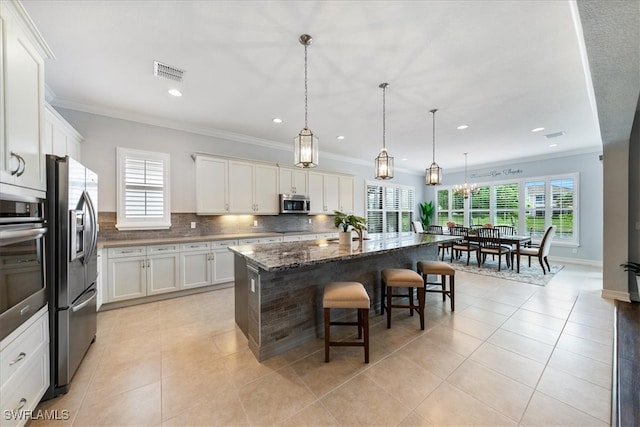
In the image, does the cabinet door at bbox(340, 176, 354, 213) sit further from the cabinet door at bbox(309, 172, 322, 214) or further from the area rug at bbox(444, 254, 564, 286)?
the area rug at bbox(444, 254, 564, 286)

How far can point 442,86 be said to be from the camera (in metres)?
3.04

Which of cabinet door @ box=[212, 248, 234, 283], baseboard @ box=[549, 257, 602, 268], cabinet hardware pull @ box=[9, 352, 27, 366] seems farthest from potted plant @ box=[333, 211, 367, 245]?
baseboard @ box=[549, 257, 602, 268]

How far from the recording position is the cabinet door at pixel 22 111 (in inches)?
53.5

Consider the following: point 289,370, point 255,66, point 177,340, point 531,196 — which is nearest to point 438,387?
point 289,370

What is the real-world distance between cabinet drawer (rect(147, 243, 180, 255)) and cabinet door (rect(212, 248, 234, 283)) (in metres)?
0.59

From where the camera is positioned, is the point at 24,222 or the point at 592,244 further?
the point at 592,244

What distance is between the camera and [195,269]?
3.92m

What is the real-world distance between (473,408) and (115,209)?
4.94 meters

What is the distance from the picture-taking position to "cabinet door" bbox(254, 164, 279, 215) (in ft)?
16.2

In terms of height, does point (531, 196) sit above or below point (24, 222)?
above

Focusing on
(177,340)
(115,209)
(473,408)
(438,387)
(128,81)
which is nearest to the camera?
(473,408)

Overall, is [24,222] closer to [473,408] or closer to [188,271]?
[188,271]

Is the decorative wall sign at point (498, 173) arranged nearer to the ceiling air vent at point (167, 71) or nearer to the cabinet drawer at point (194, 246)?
the cabinet drawer at point (194, 246)

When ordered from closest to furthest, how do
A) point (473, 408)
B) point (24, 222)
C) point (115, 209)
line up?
point (24, 222)
point (473, 408)
point (115, 209)
